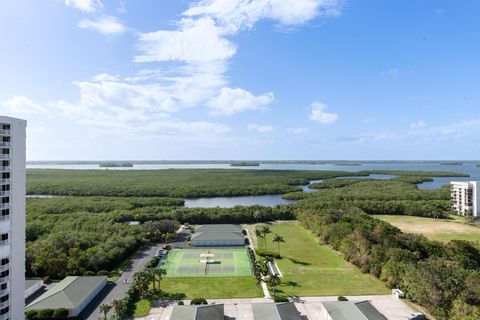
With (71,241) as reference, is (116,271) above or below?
below

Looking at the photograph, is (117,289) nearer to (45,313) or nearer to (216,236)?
(45,313)

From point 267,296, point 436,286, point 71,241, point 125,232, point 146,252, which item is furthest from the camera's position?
point 125,232

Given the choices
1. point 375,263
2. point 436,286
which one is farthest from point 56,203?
point 436,286

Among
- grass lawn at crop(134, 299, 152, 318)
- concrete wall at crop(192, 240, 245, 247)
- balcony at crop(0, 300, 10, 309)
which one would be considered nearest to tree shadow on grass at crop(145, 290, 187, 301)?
grass lawn at crop(134, 299, 152, 318)

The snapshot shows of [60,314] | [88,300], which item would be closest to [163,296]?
[88,300]

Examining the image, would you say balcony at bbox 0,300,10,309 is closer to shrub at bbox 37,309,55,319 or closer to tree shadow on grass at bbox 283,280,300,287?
shrub at bbox 37,309,55,319

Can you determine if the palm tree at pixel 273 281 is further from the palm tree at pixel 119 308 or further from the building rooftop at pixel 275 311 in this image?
the palm tree at pixel 119 308

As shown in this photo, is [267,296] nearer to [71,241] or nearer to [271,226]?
[71,241]
